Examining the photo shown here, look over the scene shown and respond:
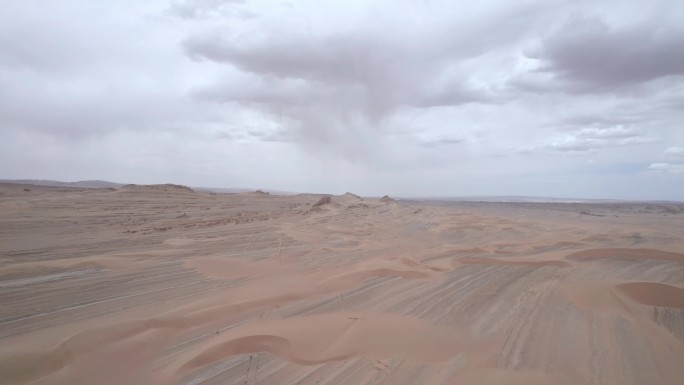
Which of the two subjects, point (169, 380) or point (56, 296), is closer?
point (169, 380)

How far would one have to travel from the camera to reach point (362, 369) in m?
3.11

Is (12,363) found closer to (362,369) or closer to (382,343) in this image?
(362,369)

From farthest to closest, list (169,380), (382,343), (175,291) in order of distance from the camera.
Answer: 1. (175,291)
2. (382,343)
3. (169,380)

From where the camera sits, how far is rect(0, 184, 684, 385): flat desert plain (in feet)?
10.2

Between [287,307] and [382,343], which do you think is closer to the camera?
[382,343]

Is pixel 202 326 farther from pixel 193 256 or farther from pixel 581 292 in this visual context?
pixel 581 292

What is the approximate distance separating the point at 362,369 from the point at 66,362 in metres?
2.67

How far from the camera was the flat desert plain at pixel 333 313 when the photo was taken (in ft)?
10.2

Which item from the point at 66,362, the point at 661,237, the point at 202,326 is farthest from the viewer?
the point at 661,237

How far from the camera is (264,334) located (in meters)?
3.73

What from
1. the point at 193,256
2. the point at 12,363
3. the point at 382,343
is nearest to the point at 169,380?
the point at 12,363

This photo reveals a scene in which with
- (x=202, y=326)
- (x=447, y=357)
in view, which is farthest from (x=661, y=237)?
(x=202, y=326)

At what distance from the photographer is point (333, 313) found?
4453mm

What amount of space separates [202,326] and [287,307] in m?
1.06
